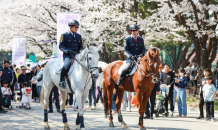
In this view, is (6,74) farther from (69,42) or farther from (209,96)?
(209,96)

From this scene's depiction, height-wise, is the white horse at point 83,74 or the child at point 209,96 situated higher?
the white horse at point 83,74

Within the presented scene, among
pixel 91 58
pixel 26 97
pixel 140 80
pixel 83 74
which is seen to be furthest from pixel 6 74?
pixel 91 58

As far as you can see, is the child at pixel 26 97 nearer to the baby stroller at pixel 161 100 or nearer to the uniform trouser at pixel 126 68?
the baby stroller at pixel 161 100

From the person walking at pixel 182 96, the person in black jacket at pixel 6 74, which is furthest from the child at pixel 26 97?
the person walking at pixel 182 96

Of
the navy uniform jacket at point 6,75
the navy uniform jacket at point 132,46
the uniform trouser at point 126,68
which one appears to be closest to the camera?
the uniform trouser at point 126,68

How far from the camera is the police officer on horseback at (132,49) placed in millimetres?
9680

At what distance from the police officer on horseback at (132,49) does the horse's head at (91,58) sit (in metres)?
1.82

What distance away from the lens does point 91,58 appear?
317 inches

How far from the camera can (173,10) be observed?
59.3 ft

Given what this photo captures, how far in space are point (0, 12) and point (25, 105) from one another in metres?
16.5

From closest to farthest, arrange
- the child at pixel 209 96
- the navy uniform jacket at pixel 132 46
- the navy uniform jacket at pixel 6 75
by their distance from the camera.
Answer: the navy uniform jacket at pixel 132 46 < the child at pixel 209 96 < the navy uniform jacket at pixel 6 75

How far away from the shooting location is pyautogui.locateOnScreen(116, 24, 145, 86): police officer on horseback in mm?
9680

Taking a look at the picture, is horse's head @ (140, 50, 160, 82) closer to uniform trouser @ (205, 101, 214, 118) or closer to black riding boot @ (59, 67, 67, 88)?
black riding boot @ (59, 67, 67, 88)

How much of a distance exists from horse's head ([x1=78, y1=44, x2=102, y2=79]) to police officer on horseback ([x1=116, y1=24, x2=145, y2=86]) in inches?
71.5
